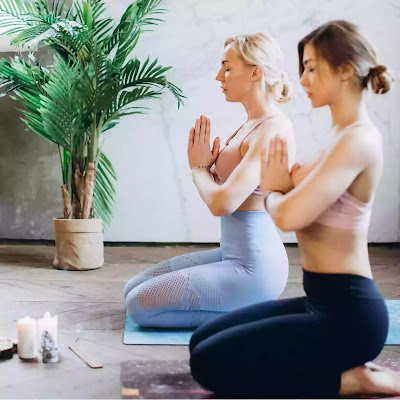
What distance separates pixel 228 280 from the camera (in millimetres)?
2273

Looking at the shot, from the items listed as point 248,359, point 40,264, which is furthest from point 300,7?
point 248,359

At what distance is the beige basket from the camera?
373 cm

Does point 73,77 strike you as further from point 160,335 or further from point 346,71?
point 346,71

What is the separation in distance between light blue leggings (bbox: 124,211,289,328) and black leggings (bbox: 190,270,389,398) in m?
0.66

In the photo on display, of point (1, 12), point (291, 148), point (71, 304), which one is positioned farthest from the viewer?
point (1, 12)

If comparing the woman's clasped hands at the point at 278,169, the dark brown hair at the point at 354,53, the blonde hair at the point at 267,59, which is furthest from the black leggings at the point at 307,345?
the blonde hair at the point at 267,59

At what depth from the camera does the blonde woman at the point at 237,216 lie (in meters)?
2.17

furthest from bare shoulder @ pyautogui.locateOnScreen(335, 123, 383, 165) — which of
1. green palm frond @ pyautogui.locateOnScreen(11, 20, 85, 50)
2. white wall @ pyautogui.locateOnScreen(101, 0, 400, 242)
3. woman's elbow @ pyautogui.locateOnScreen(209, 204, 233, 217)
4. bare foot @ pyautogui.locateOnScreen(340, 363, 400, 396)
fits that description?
white wall @ pyautogui.locateOnScreen(101, 0, 400, 242)

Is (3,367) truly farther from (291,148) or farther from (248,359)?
(291,148)

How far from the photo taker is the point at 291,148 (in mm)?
2182

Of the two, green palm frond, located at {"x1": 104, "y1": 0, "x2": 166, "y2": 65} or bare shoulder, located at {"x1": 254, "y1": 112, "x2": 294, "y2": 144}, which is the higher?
green palm frond, located at {"x1": 104, "y1": 0, "x2": 166, "y2": 65}

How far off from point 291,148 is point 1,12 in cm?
225

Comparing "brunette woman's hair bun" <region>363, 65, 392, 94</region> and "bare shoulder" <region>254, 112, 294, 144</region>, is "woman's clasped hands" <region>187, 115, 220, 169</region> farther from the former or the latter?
"brunette woman's hair bun" <region>363, 65, 392, 94</region>

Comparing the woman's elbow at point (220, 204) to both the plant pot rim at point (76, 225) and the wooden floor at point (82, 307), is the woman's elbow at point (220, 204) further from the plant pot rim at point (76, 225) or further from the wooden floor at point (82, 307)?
the plant pot rim at point (76, 225)
